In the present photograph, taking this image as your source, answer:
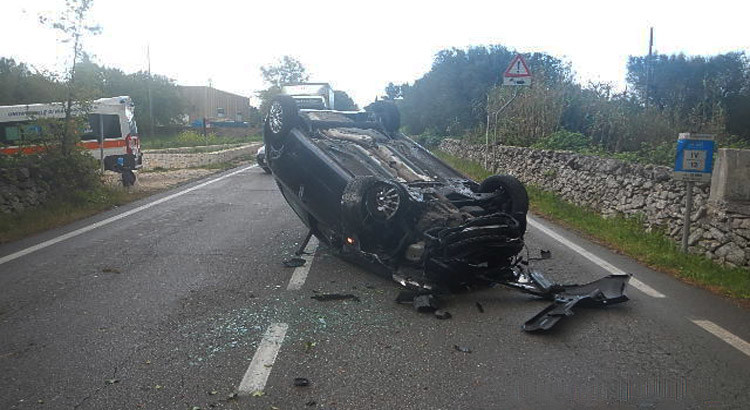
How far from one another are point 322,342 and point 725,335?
322 cm

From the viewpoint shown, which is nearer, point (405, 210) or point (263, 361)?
point (263, 361)

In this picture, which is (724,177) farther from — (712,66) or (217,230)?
(712,66)

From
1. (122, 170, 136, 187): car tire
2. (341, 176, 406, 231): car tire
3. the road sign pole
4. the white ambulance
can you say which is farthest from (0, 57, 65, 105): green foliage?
the road sign pole

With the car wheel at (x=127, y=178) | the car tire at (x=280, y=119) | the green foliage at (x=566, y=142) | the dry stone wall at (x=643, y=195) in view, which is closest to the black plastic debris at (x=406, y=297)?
the car tire at (x=280, y=119)

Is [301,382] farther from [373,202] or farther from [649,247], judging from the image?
[649,247]

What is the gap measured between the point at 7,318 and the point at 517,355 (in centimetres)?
414

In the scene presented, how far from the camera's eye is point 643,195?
9.75 metres

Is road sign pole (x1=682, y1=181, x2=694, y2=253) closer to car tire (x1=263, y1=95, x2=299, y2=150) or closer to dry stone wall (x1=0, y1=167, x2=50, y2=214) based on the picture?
car tire (x1=263, y1=95, x2=299, y2=150)

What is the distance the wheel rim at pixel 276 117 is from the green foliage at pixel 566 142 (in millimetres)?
8933

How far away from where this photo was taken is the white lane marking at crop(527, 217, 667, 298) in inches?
239

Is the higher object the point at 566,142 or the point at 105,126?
the point at 105,126

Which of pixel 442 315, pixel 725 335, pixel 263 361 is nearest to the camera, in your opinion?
pixel 263 361

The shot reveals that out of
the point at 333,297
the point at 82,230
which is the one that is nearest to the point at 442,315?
the point at 333,297

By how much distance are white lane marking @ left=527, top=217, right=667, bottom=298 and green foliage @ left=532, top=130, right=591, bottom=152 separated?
4.92 m
